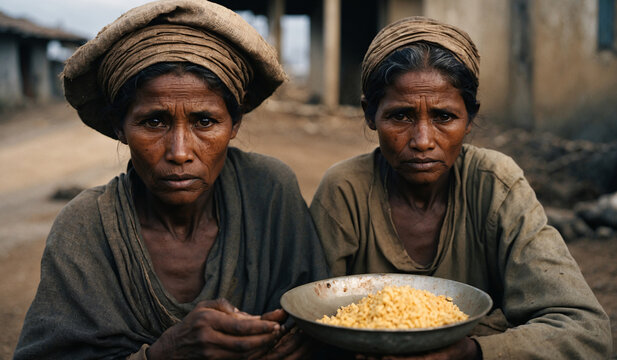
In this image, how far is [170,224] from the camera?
2779mm

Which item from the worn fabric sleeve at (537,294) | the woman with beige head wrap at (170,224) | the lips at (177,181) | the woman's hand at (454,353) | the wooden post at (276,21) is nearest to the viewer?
the woman's hand at (454,353)

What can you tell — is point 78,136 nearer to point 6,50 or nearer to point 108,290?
point 6,50

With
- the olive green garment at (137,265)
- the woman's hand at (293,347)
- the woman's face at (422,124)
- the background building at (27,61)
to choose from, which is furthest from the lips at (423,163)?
the background building at (27,61)

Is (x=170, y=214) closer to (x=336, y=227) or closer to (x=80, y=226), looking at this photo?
(x=80, y=226)

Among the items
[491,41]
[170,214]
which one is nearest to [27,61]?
[491,41]

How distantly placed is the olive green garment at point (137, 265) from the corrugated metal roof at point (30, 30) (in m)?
23.6

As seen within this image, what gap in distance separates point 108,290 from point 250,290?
62 centimetres

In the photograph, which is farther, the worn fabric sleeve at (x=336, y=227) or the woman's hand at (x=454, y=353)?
the worn fabric sleeve at (x=336, y=227)

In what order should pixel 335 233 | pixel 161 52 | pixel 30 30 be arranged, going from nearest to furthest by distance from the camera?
pixel 161 52, pixel 335 233, pixel 30 30

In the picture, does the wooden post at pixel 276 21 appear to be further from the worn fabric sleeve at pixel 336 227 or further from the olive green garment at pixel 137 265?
the olive green garment at pixel 137 265

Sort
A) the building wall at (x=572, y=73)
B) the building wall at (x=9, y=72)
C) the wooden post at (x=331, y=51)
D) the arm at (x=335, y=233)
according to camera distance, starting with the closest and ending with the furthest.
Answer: the arm at (x=335, y=233), the building wall at (x=572, y=73), the wooden post at (x=331, y=51), the building wall at (x=9, y=72)

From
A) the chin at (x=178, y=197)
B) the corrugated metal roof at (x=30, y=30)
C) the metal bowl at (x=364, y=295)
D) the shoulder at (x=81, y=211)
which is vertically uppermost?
the corrugated metal roof at (x=30, y=30)

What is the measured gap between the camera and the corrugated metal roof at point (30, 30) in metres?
24.1

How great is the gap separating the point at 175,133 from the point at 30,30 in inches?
1049
